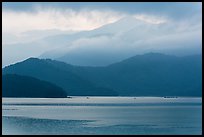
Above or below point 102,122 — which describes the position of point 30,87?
above

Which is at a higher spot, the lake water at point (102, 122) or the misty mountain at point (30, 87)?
the misty mountain at point (30, 87)

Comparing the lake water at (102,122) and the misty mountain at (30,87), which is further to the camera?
the misty mountain at (30,87)

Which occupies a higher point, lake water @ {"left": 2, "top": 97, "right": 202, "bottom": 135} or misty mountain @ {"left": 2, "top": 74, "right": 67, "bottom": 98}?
misty mountain @ {"left": 2, "top": 74, "right": 67, "bottom": 98}

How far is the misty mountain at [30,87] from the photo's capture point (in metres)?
88.9

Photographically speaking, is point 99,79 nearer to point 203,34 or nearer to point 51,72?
point 51,72

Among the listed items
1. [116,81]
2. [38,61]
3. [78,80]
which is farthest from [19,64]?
[116,81]

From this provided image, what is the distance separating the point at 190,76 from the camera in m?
160

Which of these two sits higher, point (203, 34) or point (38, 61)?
point (38, 61)

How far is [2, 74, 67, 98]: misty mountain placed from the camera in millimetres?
88875

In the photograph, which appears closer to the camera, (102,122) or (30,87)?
(102,122)

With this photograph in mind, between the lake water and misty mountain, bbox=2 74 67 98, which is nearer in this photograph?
the lake water

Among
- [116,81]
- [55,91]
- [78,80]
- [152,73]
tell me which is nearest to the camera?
[55,91]

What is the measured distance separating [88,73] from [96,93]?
27444mm

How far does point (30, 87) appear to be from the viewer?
94812 millimetres
